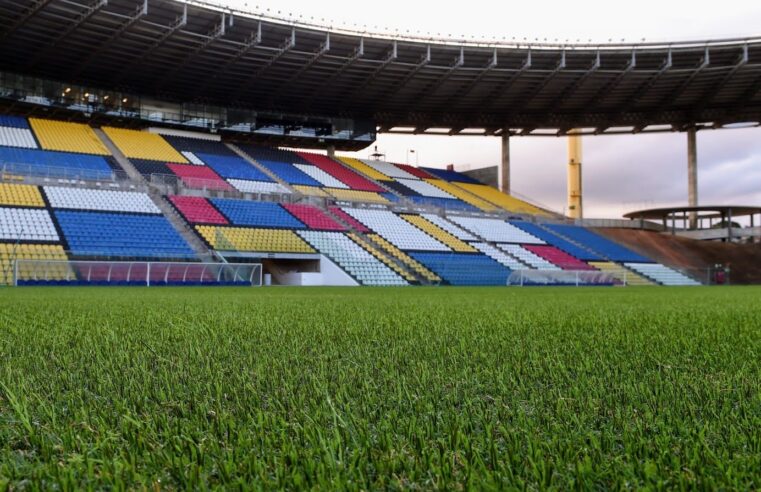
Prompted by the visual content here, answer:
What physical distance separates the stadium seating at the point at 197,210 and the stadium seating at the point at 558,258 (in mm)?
14191

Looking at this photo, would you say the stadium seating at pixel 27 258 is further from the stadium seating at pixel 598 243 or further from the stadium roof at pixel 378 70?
the stadium seating at pixel 598 243

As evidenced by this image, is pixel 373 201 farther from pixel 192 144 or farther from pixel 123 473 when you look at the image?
pixel 123 473

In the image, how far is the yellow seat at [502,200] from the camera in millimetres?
36031

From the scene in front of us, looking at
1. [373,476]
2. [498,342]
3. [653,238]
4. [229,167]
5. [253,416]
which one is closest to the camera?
[373,476]

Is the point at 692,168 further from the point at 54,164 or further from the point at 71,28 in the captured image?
the point at 54,164

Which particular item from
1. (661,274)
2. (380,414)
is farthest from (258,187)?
(380,414)

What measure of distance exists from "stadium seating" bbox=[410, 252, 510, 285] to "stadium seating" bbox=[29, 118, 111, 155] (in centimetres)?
1505

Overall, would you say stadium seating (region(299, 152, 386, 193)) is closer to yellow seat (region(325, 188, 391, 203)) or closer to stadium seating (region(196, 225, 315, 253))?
yellow seat (region(325, 188, 391, 203))

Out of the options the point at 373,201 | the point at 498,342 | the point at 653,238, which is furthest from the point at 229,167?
the point at 498,342

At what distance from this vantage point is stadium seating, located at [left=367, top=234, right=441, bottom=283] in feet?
75.4

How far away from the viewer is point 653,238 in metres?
35.8

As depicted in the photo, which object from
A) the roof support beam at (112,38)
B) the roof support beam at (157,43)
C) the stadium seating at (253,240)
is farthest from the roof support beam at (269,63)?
the stadium seating at (253,240)

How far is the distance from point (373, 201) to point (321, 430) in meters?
29.4

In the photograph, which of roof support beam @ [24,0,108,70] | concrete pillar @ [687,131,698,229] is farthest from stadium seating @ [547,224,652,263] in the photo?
roof support beam @ [24,0,108,70]
